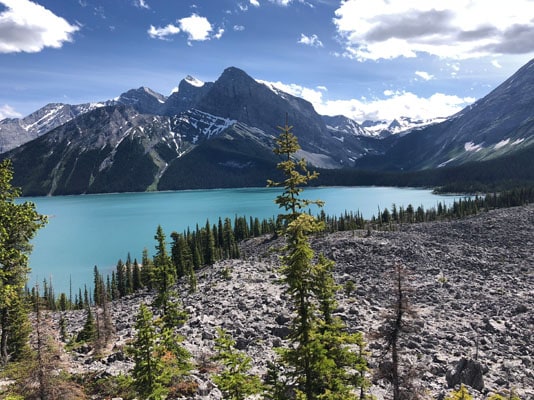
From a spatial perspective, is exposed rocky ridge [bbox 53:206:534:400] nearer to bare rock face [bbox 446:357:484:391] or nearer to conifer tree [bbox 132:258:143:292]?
bare rock face [bbox 446:357:484:391]

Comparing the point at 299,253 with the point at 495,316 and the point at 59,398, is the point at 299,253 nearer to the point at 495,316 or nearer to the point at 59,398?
the point at 59,398

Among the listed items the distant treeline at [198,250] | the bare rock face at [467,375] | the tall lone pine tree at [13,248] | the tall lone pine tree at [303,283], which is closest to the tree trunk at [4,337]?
the tall lone pine tree at [13,248]

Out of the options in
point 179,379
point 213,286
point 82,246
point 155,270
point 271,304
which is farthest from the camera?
point 82,246

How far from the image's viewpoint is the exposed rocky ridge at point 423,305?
33.8 metres

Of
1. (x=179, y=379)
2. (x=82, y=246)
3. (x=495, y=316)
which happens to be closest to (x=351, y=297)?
(x=495, y=316)

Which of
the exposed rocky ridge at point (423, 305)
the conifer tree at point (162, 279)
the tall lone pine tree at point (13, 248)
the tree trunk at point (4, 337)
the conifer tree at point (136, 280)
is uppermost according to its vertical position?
the tall lone pine tree at point (13, 248)

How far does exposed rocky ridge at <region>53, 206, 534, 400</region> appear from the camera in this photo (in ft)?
111

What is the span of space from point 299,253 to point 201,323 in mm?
31138

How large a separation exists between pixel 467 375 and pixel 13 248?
103 feet

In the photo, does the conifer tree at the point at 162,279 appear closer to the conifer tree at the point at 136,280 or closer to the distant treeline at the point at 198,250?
the distant treeline at the point at 198,250

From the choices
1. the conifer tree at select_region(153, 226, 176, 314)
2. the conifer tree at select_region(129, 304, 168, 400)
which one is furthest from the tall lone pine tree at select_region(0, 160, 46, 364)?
the conifer tree at select_region(153, 226, 176, 314)

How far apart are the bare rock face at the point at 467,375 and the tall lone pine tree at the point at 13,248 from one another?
2982cm

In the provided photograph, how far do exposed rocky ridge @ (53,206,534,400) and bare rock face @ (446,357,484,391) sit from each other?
1.85 feet

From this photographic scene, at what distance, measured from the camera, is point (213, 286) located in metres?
63.3
